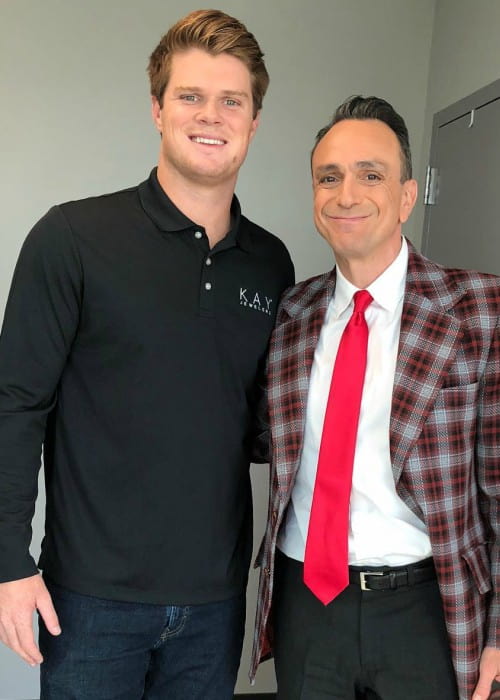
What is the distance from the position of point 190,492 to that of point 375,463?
15.4 inches

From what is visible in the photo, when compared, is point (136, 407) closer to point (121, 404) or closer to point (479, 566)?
point (121, 404)

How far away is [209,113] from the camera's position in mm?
1475

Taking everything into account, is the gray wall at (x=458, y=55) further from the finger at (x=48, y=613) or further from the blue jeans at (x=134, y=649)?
the finger at (x=48, y=613)

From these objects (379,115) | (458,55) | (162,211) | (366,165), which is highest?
(458,55)

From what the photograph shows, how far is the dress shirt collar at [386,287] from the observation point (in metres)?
1.47

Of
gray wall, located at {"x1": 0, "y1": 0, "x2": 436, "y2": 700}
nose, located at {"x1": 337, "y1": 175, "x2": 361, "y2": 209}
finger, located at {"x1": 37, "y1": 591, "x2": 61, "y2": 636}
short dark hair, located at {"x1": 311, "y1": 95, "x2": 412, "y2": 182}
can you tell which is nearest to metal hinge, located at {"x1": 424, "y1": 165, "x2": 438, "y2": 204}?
gray wall, located at {"x1": 0, "y1": 0, "x2": 436, "y2": 700}

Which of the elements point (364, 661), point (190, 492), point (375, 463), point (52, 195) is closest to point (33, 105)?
point (52, 195)

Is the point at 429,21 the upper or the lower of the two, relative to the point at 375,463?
upper

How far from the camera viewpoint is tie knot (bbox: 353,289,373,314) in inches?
57.8

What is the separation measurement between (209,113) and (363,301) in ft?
1.67

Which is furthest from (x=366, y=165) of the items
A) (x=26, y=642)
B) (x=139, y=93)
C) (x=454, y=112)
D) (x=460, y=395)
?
(x=139, y=93)

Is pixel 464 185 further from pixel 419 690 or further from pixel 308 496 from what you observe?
pixel 419 690

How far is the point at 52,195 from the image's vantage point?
251cm

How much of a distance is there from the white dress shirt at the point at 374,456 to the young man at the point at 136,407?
161 mm
